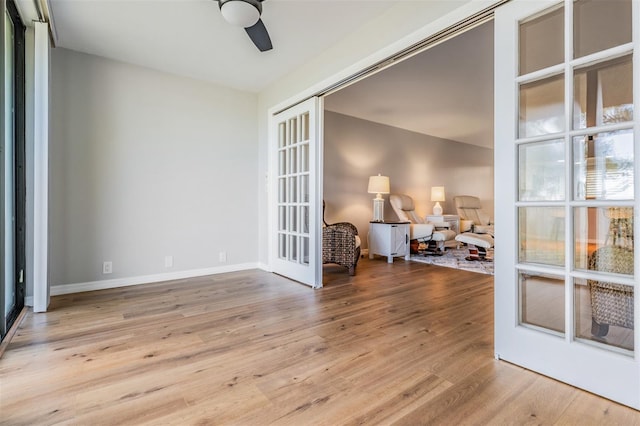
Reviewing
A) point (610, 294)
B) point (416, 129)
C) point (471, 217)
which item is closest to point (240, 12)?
point (610, 294)

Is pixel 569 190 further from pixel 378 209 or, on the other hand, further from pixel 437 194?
pixel 437 194

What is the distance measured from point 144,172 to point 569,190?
366 cm

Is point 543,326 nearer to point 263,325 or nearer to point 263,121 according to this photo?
point 263,325

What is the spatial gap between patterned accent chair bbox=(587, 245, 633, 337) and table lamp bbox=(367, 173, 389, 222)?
3806 millimetres

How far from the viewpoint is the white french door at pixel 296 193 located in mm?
3299

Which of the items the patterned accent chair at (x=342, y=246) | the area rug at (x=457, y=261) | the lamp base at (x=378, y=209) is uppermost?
the lamp base at (x=378, y=209)

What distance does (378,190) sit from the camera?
5230 mm

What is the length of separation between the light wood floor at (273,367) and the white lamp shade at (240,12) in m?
2.08

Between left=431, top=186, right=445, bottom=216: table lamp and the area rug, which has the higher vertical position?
left=431, top=186, right=445, bottom=216: table lamp

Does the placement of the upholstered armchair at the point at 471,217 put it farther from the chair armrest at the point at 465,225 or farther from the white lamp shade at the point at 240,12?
the white lamp shade at the point at 240,12

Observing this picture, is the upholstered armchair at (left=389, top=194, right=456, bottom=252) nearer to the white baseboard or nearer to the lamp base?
the lamp base

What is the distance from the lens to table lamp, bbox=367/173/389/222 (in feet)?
17.2

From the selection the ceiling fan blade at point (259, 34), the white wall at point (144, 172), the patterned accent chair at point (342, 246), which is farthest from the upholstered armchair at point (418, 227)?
the ceiling fan blade at point (259, 34)

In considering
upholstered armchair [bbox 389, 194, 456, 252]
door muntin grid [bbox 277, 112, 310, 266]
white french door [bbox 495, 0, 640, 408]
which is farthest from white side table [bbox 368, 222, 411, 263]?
white french door [bbox 495, 0, 640, 408]
